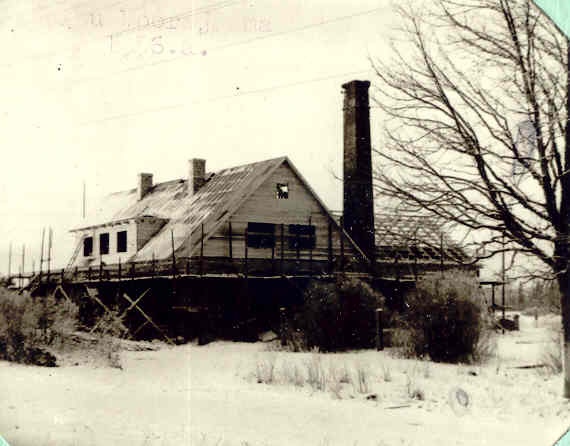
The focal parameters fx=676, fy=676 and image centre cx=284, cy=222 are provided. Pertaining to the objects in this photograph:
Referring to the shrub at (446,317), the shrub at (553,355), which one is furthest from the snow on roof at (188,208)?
the shrub at (553,355)

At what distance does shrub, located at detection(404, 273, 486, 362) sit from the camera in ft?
44.0

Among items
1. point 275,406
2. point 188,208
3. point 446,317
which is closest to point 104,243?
point 188,208

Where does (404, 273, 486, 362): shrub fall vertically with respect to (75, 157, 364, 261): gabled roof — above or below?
below

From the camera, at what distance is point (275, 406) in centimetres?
942

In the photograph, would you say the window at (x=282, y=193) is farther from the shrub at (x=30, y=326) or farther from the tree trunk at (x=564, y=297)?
the tree trunk at (x=564, y=297)

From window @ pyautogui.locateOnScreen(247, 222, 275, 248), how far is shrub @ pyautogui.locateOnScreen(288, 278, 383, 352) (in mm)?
2640

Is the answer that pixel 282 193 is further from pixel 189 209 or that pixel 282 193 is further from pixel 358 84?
pixel 358 84

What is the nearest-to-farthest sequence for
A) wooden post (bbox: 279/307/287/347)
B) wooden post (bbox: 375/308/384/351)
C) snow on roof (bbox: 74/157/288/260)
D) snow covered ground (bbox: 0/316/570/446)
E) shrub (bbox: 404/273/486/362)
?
snow covered ground (bbox: 0/316/570/446), shrub (bbox: 404/273/486/362), wooden post (bbox: 375/308/384/351), wooden post (bbox: 279/307/287/347), snow on roof (bbox: 74/157/288/260)

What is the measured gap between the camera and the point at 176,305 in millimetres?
17781

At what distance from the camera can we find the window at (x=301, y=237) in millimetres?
18203

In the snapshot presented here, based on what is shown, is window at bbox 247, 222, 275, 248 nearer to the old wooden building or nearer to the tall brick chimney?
the old wooden building

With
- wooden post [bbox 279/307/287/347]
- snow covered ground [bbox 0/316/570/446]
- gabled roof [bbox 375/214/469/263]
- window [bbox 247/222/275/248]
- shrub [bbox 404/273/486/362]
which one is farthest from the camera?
window [bbox 247/222/275/248]

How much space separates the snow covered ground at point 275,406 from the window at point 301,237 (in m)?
7.12

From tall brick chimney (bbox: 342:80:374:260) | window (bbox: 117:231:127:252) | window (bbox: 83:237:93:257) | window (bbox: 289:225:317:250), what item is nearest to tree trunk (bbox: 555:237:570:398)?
tall brick chimney (bbox: 342:80:374:260)
